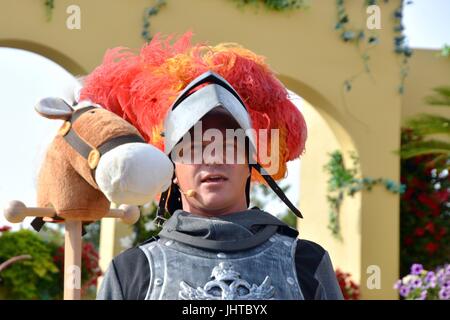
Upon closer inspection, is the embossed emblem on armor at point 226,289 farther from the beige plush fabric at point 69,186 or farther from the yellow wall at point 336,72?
the yellow wall at point 336,72

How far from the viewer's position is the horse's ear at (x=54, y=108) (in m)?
2.48

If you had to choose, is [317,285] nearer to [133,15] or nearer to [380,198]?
[133,15]

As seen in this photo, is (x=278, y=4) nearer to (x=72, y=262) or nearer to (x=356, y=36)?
(x=356, y=36)

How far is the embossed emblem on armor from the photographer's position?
1864mm

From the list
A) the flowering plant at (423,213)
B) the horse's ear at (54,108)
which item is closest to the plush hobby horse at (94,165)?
the horse's ear at (54,108)

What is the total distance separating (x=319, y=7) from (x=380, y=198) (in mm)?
1560

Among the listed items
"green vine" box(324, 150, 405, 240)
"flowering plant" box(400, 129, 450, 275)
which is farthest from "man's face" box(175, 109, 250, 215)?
"flowering plant" box(400, 129, 450, 275)

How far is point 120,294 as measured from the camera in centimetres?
192

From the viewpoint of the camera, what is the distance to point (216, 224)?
196 cm

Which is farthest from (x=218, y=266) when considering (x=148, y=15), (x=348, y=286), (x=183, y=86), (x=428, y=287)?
(x=348, y=286)

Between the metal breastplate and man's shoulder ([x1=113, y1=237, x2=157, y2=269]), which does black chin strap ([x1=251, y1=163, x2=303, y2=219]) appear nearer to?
the metal breastplate

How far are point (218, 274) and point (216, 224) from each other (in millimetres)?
122

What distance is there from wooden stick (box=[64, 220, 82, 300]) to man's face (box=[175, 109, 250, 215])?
0.62 metres

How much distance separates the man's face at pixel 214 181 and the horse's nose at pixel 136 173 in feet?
0.16
